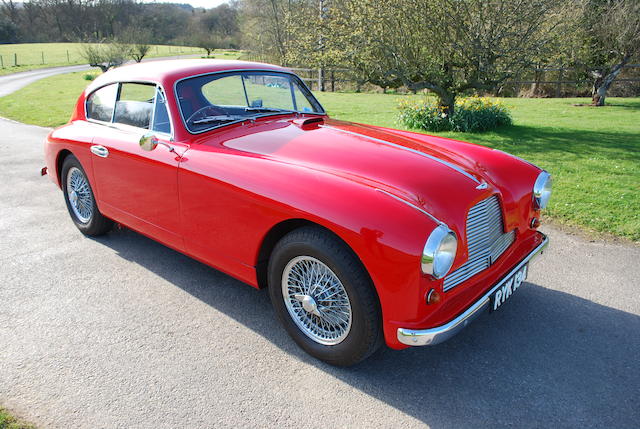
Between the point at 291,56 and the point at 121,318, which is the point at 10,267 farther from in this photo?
the point at 291,56

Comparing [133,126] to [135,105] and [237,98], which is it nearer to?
[135,105]

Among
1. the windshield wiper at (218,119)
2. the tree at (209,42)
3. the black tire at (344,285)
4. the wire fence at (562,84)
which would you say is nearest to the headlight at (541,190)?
the black tire at (344,285)

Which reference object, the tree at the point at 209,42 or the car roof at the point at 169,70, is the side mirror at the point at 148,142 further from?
the tree at the point at 209,42

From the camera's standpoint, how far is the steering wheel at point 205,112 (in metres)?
3.53

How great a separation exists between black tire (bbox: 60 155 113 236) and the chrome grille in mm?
3471

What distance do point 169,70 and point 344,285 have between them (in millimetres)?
2399

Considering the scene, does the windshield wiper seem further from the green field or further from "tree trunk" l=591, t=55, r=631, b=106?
the green field

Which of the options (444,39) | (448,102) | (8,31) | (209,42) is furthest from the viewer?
(8,31)

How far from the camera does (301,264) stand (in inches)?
108

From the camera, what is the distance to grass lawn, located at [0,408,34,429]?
90.7 inches

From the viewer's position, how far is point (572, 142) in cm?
905

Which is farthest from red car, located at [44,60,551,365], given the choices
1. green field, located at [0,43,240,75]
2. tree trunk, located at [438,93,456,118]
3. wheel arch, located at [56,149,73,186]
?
green field, located at [0,43,240,75]

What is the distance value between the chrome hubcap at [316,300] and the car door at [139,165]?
3.56ft

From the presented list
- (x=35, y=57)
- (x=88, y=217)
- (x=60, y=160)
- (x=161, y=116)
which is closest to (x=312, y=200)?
(x=161, y=116)
